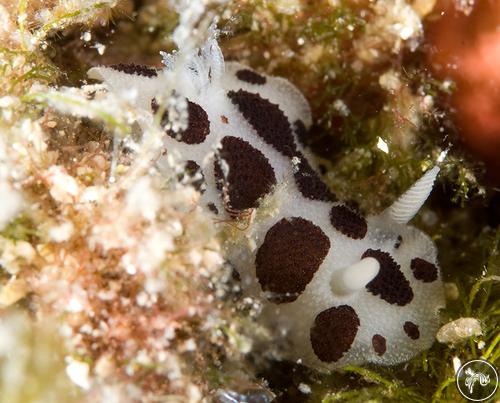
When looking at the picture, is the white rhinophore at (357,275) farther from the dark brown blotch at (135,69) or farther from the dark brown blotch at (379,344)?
the dark brown blotch at (135,69)

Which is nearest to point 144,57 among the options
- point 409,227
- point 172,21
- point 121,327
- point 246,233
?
point 172,21

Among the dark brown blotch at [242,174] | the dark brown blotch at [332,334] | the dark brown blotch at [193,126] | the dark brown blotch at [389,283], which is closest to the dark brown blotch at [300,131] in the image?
the dark brown blotch at [242,174]

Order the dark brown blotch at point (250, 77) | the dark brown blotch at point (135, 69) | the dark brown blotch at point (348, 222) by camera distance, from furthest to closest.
→ the dark brown blotch at point (250, 77), the dark brown blotch at point (348, 222), the dark brown blotch at point (135, 69)

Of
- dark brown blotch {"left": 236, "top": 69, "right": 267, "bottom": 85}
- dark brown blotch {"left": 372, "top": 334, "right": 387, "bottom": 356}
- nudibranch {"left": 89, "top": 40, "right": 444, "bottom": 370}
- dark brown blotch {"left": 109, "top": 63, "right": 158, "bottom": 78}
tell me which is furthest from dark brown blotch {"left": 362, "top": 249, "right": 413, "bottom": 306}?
dark brown blotch {"left": 109, "top": 63, "right": 158, "bottom": 78}

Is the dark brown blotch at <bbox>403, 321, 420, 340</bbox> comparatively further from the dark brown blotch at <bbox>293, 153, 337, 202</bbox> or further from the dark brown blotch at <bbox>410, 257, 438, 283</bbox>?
the dark brown blotch at <bbox>293, 153, 337, 202</bbox>

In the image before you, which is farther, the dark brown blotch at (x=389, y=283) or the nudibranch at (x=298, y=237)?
the dark brown blotch at (x=389, y=283)

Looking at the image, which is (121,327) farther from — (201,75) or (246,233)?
(201,75)
